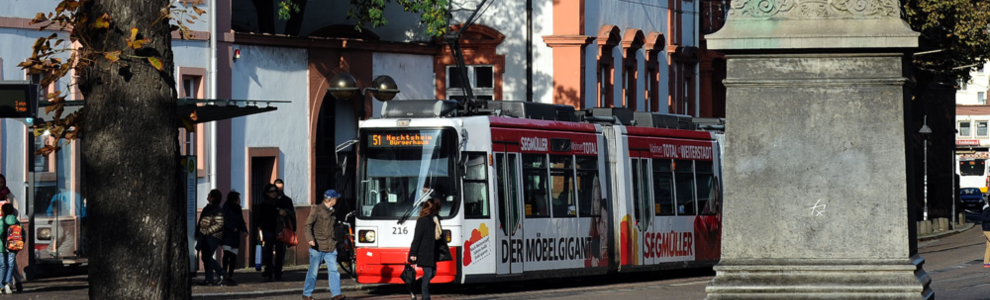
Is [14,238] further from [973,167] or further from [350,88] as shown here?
[973,167]

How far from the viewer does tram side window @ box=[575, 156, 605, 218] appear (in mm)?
22766

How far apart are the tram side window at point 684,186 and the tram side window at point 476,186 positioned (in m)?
5.50

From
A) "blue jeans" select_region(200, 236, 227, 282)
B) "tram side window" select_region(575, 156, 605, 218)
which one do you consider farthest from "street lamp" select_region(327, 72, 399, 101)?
"blue jeans" select_region(200, 236, 227, 282)

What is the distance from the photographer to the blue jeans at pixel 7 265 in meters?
19.0

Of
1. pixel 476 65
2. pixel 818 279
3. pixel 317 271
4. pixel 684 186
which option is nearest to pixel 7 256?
pixel 317 271

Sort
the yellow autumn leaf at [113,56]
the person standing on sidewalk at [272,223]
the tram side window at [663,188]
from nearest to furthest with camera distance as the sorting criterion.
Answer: the yellow autumn leaf at [113,56]
the person standing on sidewalk at [272,223]
the tram side window at [663,188]

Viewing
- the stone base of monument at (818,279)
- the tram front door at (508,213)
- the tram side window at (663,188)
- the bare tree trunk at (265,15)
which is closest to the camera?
the stone base of monument at (818,279)

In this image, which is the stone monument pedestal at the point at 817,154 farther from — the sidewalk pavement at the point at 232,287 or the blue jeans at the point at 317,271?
the sidewalk pavement at the point at 232,287

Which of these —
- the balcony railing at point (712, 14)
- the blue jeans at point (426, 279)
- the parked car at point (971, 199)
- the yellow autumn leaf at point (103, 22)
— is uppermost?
the balcony railing at point (712, 14)

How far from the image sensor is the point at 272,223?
23.8 meters

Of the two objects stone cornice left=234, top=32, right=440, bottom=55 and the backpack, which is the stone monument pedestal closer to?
the backpack

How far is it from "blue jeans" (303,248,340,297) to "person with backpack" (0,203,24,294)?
11.7ft

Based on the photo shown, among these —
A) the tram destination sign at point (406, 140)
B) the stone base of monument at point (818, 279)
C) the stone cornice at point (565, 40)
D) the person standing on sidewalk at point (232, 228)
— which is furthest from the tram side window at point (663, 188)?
the stone base of monument at point (818, 279)

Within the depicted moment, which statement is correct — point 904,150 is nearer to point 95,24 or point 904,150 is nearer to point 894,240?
point 894,240
